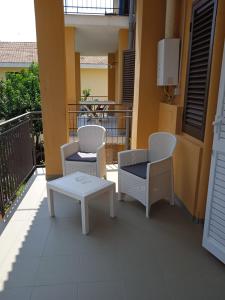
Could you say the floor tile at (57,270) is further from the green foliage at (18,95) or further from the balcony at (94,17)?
the balcony at (94,17)

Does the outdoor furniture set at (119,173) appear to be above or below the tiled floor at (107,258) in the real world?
above

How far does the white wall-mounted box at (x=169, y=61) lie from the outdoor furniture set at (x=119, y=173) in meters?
0.73

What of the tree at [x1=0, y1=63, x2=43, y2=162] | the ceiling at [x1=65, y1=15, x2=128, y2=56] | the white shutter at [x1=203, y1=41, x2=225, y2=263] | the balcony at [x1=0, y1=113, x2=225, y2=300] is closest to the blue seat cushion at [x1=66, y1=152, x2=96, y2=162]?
the balcony at [x1=0, y1=113, x2=225, y2=300]

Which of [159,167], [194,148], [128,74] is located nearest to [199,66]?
[194,148]

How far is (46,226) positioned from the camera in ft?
8.37

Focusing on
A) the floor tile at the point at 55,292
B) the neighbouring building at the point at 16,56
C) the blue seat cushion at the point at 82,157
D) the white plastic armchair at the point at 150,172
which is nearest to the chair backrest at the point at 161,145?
the white plastic armchair at the point at 150,172

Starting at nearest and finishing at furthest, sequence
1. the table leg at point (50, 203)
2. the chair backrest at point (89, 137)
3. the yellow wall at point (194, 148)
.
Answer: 1. the yellow wall at point (194, 148)
2. the table leg at point (50, 203)
3. the chair backrest at point (89, 137)

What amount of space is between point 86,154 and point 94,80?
1314 cm

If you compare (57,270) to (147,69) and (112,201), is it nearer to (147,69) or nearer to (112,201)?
(112,201)

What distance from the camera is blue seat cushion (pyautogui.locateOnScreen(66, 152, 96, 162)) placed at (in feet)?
10.6

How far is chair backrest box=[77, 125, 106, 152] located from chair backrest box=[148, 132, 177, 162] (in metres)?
0.85

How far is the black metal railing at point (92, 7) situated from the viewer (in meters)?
6.41

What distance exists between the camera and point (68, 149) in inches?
133

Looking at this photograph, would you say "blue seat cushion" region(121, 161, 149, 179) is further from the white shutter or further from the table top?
the white shutter
